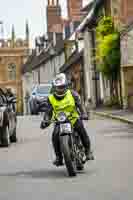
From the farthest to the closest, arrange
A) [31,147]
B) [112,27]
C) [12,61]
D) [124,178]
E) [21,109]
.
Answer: [12,61], [21,109], [112,27], [31,147], [124,178]

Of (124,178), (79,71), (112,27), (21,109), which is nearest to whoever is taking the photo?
(124,178)

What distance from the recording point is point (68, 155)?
480 inches

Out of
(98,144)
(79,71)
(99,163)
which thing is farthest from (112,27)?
(99,163)

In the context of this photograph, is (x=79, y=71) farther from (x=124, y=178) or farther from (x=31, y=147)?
(x=124, y=178)

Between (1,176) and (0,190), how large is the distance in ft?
6.38

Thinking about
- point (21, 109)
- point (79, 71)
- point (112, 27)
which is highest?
point (112, 27)

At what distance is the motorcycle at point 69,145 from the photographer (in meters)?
12.2

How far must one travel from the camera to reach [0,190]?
1102cm

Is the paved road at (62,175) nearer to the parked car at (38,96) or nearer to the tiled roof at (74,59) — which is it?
the parked car at (38,96)

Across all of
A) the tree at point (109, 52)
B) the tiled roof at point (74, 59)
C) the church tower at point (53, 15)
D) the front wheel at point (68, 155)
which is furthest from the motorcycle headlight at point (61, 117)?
the church tower at point (53, 15)

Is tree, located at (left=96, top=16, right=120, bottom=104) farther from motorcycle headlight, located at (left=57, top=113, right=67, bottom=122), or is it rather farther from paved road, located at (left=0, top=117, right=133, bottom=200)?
motorcycle headlight, located at (left=57, top=113, right=67, bottom=122)

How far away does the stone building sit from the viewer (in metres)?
110

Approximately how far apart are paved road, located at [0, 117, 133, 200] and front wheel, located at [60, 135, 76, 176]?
0.52 ft

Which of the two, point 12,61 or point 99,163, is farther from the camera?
point 12,61
